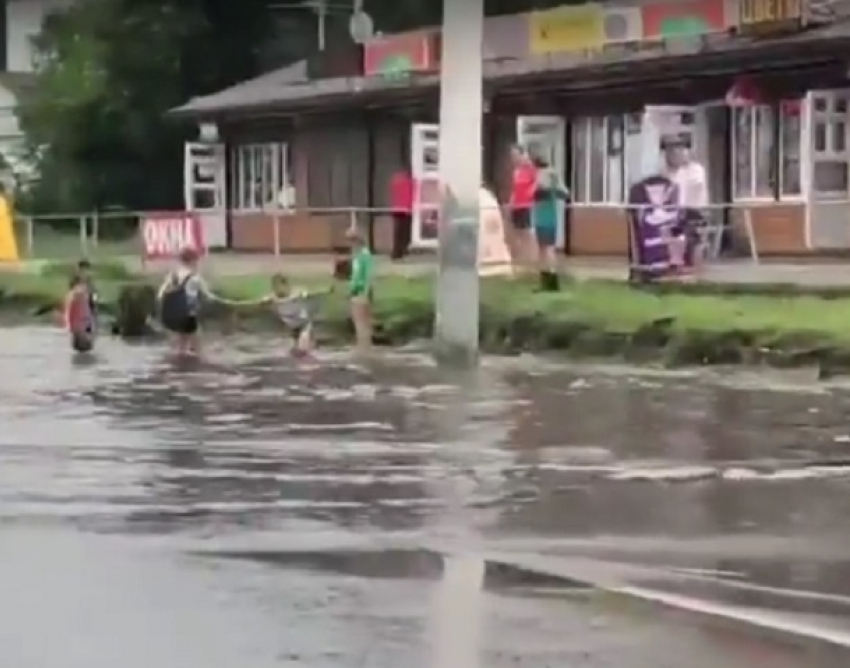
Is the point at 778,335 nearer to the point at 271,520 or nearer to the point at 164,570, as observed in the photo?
the point at 271,520

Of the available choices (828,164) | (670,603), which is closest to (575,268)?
(828,164)

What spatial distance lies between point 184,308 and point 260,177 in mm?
27613

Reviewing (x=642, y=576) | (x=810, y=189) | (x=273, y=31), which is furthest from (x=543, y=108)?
(x=642, y=576)

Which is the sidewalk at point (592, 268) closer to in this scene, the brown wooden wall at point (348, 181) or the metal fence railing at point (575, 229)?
the metal fence railing at point (575, 229)

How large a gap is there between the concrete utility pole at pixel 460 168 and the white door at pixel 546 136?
55.5 ft

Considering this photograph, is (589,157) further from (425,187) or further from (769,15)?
(769,15)

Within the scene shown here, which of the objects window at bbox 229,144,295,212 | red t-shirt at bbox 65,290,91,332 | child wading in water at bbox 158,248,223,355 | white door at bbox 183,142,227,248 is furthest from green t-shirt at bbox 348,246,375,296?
white door at bbox 183,142,227,248

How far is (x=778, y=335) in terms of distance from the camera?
21922mm

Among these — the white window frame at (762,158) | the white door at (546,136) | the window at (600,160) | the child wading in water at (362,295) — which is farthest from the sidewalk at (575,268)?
the child wading in water at (362,295)

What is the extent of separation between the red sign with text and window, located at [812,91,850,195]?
1022 cm

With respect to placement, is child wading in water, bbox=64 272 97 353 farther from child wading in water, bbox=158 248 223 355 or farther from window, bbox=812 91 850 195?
window, bbox=812 91 850 195

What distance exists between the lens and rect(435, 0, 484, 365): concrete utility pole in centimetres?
2375

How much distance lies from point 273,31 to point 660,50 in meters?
30.1

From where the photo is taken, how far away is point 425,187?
1551 inches
